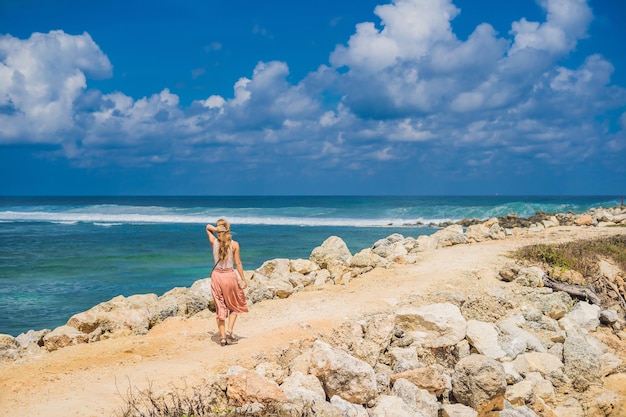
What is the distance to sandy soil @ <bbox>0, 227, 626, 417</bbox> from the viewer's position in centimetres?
601

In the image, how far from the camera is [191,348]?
789cm

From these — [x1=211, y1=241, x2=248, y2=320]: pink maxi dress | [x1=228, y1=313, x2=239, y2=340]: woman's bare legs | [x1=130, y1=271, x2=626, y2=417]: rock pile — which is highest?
[x1=211, y1=241, x2=248, y2=320]: pink maxi dress

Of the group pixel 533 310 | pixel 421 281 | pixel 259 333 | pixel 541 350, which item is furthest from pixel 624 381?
pixel 259 333

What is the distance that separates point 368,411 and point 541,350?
4.15m

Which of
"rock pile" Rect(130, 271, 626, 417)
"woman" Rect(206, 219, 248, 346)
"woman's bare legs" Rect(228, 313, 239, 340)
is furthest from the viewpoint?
"woman's bare legs" Rect(228, 313, 239, 340)

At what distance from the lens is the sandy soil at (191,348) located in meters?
6.01

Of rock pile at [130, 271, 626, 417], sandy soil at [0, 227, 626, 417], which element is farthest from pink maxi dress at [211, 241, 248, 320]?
rock pile at [130, 271, 626, 417]

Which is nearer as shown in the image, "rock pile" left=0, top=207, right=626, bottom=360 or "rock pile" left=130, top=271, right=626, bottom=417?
"rock pile" left=130, top=271, right=626, bottom=417

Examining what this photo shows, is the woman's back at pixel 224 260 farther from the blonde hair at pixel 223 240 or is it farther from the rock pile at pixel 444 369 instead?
the rock pile at pixel 444 369

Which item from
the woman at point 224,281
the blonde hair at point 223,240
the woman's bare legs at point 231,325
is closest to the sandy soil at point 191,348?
the woman's bare legs at point 231,325

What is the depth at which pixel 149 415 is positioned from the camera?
5.37 m

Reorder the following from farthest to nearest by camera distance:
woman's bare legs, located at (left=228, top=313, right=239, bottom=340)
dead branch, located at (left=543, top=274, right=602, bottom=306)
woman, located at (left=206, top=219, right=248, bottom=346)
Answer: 1. dead branch, located at (left=543, top=274, right=602, bottom=306)
2. woman's bare legs, located at (left=228, top=313, right=239, bottom=340)
3. woman, located at (left=206, top=219, right=248, bottom=346)

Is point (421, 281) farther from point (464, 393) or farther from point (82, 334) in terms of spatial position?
point (82, 334)

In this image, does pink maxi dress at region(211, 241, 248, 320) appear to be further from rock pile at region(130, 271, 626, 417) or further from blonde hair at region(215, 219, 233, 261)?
rock pile at region(130, 271, 626, 417)
